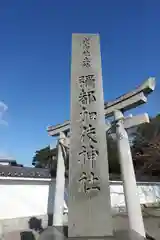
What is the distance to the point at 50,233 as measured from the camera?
423 centimetres

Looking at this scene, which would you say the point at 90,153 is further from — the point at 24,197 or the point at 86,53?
the point at 24,197

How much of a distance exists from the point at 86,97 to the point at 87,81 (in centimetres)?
39

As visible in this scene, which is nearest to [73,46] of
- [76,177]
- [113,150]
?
[76,177]

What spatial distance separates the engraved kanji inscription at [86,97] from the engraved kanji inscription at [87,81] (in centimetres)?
10

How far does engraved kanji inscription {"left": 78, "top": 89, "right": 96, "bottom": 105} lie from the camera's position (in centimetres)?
495

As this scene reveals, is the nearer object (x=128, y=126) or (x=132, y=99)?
(x=132, y=99)

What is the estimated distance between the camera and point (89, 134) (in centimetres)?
463

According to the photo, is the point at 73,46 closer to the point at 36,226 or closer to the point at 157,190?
the point at 36,226

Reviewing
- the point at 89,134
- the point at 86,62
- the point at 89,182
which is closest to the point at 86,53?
the point at 86,62

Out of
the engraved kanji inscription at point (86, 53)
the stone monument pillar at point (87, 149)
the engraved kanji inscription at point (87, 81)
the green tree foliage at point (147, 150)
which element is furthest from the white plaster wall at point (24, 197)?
the green tree foliage at point (147, 150)

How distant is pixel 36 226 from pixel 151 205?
25.8ft

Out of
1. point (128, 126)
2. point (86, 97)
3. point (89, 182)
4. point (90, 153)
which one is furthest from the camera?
point (128, 126)

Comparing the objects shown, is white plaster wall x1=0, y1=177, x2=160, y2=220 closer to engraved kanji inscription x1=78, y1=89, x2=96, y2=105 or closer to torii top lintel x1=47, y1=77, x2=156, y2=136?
torii top lintel x1=47, y1=77, x2=156, y2=136

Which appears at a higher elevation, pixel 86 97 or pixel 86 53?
pixel 86 53
